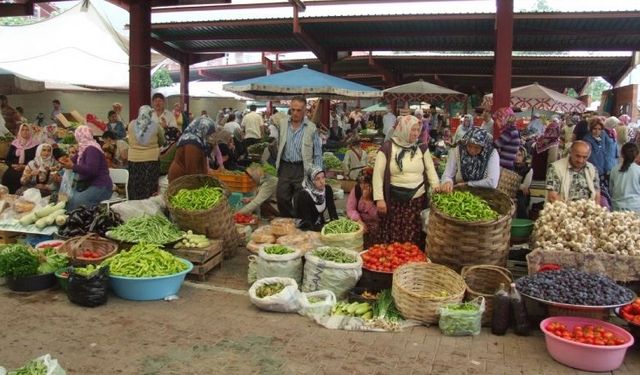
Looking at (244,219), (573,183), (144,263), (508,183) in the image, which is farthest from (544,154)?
(144,263)

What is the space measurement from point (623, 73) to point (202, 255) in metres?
20.0

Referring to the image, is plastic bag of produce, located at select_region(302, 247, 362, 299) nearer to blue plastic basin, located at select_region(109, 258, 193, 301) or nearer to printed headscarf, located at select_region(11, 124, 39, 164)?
blue plastic basin, located at select_region(109, 258, 193, 301)

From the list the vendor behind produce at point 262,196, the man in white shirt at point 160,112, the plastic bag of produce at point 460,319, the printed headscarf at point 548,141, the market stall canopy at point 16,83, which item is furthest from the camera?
the market stall canopy at point 16,83

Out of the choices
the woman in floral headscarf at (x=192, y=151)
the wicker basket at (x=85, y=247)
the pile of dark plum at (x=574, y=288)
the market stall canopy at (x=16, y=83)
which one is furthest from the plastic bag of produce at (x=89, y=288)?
the market stall canopy at (x=16, y=83)

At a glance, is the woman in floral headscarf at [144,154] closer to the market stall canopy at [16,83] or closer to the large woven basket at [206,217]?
the large woven basket at [206,217]

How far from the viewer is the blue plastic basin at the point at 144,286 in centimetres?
498

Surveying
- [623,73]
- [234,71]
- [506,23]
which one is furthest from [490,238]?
[234,71]

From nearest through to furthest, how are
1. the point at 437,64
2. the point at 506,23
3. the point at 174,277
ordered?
the point at 174,277 < the point at 506,23 < the point at 437,64

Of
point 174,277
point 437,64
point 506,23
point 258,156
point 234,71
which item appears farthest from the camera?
point 234,71

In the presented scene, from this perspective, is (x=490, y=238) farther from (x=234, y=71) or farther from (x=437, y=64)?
(x=234, y=71)

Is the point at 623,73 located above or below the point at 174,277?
above

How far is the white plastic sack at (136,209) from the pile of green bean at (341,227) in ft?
7.27

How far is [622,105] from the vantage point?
19578 millimetres

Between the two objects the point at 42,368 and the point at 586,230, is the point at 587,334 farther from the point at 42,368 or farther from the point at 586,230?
the point at 42,368
